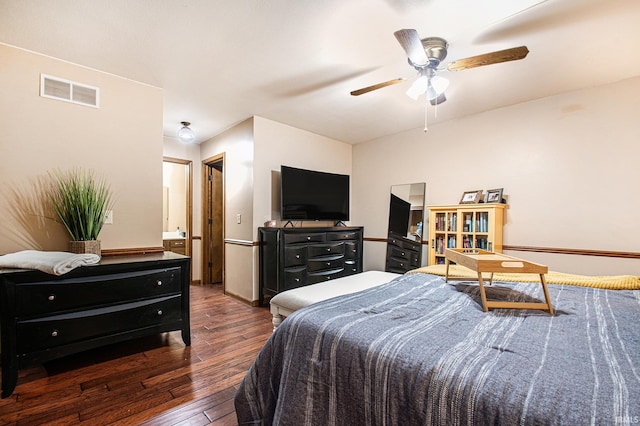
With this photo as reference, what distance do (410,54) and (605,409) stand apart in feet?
6.30

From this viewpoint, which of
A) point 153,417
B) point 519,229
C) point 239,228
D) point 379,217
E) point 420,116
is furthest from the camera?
point 379,217

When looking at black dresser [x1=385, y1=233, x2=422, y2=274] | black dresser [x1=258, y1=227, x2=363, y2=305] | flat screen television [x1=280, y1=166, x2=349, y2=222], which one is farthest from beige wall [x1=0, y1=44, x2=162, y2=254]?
black dresser [x1=385, y1=233, x2=422, y2=274]

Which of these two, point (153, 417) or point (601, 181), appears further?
point (601, 181)

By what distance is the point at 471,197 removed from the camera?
11.5 ft

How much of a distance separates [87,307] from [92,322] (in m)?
0.11

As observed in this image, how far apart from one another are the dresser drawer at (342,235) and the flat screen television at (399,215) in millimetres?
564

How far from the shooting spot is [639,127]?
2.61 m

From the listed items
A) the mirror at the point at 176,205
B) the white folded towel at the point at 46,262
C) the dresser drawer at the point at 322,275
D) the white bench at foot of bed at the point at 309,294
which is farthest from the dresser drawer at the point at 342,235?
the mirror at the point at 176,205

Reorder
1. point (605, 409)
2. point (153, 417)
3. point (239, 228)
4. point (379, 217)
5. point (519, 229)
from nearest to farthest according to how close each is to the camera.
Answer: point (605, 409), point (153, 417), point (519, 229), point (239, 228), point (379, 217)

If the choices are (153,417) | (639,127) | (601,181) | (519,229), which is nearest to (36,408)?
(153,417)

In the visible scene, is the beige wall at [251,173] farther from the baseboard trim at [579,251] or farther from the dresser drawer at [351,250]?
the baseboard trim at [579,251]

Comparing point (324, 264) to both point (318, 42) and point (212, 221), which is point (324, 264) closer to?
point (212, 221)

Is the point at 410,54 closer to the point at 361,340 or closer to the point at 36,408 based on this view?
the point at 361,340

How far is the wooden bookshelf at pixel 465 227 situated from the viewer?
3182 mm
